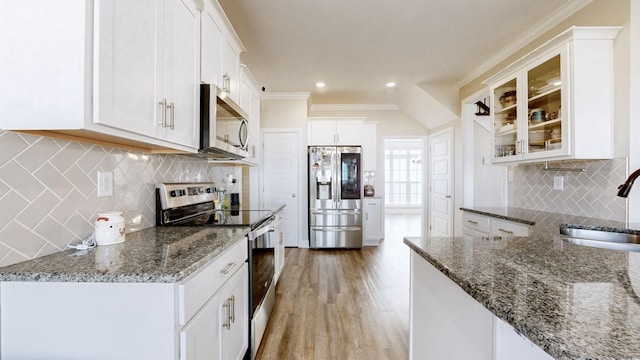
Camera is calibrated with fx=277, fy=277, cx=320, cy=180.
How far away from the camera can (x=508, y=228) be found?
2301 mm

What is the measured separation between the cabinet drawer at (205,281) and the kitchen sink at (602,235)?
1.81 metres

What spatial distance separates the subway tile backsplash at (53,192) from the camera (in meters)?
0.96

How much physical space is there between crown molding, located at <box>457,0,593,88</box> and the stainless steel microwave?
2.81 m

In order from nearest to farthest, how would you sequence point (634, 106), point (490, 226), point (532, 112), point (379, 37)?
1. point (634, 106)
2. point (532, 112)
3. point (490, 226)
4. point (379, 37)

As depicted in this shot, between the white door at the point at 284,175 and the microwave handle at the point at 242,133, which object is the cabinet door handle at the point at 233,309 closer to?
the microwave handle at the point at 242,133

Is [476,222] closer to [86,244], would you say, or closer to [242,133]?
[242,133]

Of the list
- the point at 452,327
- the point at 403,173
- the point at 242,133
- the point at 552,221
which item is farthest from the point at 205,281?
the point at 403,173

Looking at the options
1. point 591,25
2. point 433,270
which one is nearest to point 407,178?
point 591,25

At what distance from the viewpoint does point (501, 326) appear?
0.76 metres

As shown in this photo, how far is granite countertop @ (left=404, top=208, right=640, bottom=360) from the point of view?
1.58 ft

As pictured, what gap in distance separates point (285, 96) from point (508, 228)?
364cm

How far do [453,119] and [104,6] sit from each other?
4.37 meters

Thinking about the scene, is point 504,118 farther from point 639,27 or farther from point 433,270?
point 433,270

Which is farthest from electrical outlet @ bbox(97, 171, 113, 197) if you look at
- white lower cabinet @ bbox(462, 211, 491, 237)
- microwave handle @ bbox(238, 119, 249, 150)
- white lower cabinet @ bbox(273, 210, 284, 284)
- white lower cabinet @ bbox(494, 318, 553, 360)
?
white lower cabinet @ bbox(462, 211, 491, 237)
